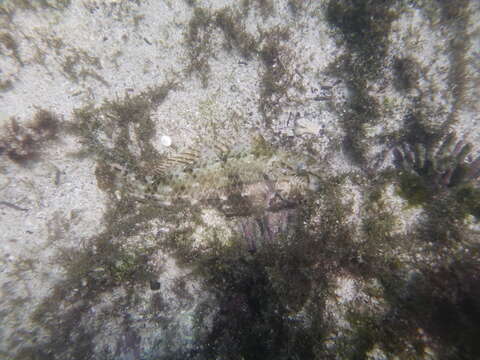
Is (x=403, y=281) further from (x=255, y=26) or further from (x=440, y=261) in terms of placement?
(x=255, y=26)

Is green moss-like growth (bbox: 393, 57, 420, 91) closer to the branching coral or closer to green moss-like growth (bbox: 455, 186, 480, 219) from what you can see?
the branching coral

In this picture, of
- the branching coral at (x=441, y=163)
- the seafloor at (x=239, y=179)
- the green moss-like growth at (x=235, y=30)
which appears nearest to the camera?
the seafloor at (x=239, y=179)

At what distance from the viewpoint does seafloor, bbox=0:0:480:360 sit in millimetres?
3674

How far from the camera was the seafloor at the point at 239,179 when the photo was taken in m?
3.67

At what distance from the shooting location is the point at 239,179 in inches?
178

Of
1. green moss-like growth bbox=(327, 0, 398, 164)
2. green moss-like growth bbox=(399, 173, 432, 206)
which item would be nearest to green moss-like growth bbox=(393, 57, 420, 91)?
green moss-like growth bbox=(327, 0, 398, 164)

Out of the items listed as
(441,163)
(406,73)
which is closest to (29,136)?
(406,73)

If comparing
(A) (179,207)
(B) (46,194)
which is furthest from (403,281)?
(B) (46,194)

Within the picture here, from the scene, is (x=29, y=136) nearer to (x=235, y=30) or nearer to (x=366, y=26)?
(x=235, y=30)

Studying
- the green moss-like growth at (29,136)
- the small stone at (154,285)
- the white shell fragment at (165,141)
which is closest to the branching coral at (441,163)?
the white shell fragment at (165,141)

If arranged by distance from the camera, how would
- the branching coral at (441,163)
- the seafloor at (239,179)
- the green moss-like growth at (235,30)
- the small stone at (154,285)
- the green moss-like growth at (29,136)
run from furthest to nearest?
the green moss-like growth at (235,30) < the green moss-like growth at (29,136) < the branching coral at (441,163) < the small stone at (154,285) < the seafloor at (239,179)

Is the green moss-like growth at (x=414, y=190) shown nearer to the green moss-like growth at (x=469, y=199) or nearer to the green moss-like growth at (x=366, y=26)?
the green moss-like growth at (x=469, y=199)

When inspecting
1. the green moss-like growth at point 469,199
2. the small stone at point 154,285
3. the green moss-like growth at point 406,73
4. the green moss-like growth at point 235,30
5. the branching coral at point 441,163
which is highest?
the green moss-like growth at point 235,30

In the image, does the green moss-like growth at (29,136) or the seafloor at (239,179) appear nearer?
the seafloor at (239,179)
